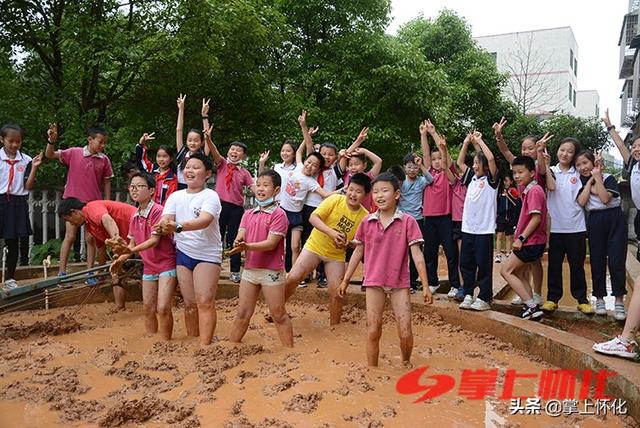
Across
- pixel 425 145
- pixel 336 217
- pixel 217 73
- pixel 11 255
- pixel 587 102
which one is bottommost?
pixel 11 255

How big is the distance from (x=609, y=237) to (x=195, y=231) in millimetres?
4372

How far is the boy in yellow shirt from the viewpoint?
5.21 m

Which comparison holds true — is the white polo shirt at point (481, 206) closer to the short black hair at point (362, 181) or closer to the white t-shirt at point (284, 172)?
the short black hair at point (362, 181)

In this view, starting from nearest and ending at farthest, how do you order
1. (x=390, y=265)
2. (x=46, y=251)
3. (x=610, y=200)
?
(x=390, y=265) → (x=610, y=200) → (x=46, y=251)

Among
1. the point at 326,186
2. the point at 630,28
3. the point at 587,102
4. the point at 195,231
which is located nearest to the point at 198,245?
the point at 195,231

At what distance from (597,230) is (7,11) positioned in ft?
30.4

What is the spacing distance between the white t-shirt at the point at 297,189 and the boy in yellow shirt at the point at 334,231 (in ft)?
3.57

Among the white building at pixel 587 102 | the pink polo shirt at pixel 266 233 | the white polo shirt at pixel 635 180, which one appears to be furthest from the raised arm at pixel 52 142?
the white building at pixel 587 102

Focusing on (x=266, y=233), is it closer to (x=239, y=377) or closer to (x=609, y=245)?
(x=239, y=377)

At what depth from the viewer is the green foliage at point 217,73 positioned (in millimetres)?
8281

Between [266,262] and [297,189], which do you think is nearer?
[266,262]

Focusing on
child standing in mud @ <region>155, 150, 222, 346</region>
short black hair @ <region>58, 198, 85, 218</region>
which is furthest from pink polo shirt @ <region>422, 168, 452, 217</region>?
short black hair @ <region>58, 198, 85, 218</region>

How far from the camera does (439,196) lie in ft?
21.1

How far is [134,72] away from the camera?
8.71m
